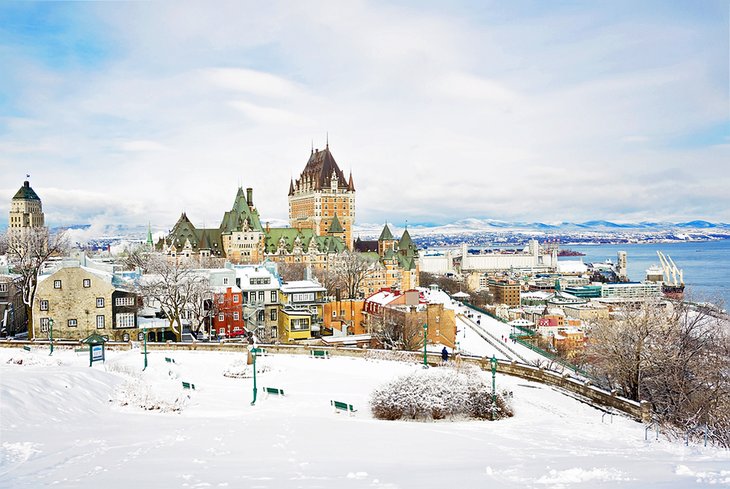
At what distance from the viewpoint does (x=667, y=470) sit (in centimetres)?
994

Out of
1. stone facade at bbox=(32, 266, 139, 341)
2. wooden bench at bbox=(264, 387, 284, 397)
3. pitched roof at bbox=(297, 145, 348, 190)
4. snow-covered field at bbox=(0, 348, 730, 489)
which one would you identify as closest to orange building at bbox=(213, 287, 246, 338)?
stone facade at bbox=(32, 266, 139, 341)

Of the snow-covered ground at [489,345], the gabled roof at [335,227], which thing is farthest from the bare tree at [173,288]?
the gabled roof at [335,227]

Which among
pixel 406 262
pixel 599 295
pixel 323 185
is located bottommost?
pixel 599 295

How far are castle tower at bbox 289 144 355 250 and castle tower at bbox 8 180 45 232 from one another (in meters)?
56.7

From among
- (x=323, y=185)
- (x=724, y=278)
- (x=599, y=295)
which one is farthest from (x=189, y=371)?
(x=724, y=278)

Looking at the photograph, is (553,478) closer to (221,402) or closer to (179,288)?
(221,402)

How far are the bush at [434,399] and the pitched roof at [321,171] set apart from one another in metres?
107

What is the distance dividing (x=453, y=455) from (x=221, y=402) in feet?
31.1

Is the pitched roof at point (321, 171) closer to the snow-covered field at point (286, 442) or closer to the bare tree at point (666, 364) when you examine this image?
the bare tree at point (666, 364)

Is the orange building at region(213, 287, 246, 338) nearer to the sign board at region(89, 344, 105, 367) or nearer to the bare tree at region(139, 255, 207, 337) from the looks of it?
the bare tree at region(139, 255, 207, 337)

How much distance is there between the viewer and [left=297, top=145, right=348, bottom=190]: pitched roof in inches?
4892

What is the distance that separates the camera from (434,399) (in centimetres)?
1756

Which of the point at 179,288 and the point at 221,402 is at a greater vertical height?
the point at 179,288

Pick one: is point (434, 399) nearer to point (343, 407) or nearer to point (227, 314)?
point (343, 407)
